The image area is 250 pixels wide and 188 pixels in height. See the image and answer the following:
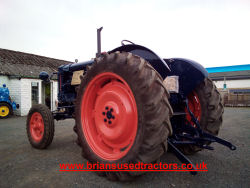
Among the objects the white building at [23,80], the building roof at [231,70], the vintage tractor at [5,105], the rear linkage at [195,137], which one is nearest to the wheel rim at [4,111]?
the vintage tractor at [5,105]

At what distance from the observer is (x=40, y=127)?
122 inches

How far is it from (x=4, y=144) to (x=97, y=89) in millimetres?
2680

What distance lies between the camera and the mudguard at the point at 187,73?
7.21 feet

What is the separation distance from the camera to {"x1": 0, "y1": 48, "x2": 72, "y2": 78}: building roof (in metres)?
9.54

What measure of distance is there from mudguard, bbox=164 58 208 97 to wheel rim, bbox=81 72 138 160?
891mm

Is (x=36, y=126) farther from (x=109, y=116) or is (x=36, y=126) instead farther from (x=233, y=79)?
(x=233, y=79)

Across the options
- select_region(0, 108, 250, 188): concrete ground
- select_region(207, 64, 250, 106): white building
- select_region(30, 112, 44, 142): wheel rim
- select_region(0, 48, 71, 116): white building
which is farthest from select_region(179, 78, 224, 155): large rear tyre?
select_region(207, 64, 250, 106): white building

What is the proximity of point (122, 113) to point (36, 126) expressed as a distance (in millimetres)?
2196

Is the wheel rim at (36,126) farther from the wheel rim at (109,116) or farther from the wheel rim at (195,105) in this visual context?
the wheel rim at (195,105)

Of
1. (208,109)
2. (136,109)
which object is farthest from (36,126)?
(208,109)

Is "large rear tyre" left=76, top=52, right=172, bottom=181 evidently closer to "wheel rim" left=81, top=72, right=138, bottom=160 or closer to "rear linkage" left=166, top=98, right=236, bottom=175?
"wheel rim" left=81, top=72, right=138, bottom=160

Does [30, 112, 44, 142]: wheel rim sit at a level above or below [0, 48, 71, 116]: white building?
below

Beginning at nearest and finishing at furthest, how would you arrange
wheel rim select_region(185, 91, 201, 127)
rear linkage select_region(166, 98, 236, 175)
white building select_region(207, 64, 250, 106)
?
rear linkage select_region(166, 98, 236, 175) < wheel rim select_region(185, 91, 201, 127) < white building select_region(207, 64, 250, 106)

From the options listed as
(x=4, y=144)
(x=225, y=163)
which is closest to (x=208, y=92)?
(x=225, y=163)
